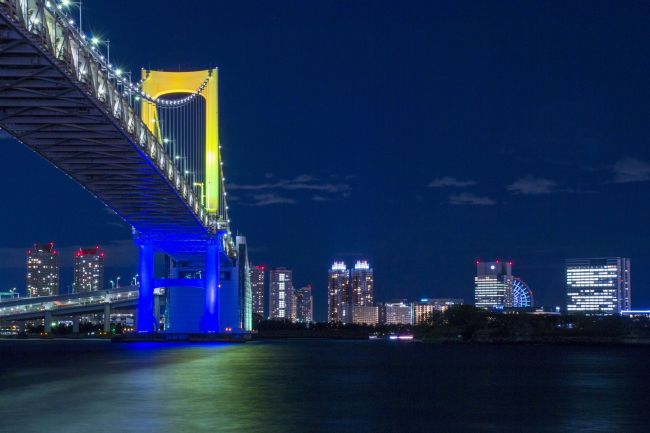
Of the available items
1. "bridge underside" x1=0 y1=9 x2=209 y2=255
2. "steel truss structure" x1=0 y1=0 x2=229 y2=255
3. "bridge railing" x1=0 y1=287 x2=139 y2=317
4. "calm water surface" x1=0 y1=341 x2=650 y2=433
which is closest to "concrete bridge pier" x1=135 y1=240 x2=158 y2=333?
"bridge underside" x1=0 y1=9 x2=209 y2=255

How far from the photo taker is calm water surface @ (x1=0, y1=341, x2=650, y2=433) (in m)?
18.2

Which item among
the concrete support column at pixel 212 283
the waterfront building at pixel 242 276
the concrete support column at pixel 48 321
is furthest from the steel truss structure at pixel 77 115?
the concrete support column at pixel 48 321

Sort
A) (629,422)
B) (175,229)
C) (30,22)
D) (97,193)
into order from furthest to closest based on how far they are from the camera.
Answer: (175,229)
(97,193)
(30,22)
(629,422)

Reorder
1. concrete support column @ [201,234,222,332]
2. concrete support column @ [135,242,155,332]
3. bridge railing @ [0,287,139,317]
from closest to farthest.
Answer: concrete support column @ [135,242,155,332] < concrete support column @ [201,234,222,332] < bridge railing @ [0,287,139,317]

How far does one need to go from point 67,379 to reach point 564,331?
83.0 metres

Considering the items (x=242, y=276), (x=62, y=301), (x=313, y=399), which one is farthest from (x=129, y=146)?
(x=62, y=301)

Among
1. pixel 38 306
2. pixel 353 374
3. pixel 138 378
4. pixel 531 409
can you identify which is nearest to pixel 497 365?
pixel 353 374

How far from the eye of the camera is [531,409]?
71.2 ft

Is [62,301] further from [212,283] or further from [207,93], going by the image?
[207,93]

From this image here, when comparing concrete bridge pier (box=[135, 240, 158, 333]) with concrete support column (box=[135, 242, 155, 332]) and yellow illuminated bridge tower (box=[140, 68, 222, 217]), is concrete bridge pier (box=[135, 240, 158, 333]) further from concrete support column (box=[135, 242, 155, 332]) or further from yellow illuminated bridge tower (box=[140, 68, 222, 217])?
yellow illuminated bridge tower (box=[140, 68, 222, 217])

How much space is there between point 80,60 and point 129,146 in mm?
9428

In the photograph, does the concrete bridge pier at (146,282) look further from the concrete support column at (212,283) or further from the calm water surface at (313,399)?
the calm water surface at (313,399)

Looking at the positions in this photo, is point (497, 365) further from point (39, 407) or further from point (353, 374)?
point (39, 407)

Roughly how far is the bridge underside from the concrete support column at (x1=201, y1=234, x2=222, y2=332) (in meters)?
9.72
